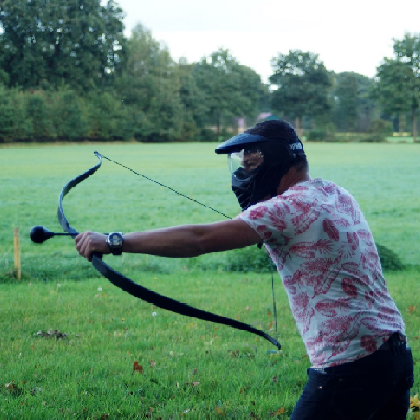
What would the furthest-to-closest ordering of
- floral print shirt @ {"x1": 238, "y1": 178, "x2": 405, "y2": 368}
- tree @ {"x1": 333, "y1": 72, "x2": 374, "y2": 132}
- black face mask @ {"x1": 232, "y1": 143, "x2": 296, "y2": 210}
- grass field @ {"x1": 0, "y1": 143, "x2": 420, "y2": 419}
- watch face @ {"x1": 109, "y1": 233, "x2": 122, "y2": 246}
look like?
tree @ {"x1": 333, "y1": 72, "x2": 374, "y2": 132}, grass field @ {"x1": 0, "y1": 143, "x2": 420, "y2": 419}, black face mask @ {"x1": 232, "y1": 143, "x2": 296, "y2": 210}, floral print shirt @ {"x1": 238, "y1": 178, "x2": 405, "y2": 368}, watch face @ {"x1": 109, "y1": 233, "x2": 122, "y2": 246}

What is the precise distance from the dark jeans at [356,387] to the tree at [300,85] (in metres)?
115

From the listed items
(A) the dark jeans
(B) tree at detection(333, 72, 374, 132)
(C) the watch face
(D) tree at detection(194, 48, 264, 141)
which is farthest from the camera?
(B) tree at detection(333, 72, 374, 132)

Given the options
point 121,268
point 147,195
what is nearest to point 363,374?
point 121,268

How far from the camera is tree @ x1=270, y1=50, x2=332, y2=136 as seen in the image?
4601 inches

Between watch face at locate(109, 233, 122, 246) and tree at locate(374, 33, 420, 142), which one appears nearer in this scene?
watch face at locate(109, 233, 122, 246)

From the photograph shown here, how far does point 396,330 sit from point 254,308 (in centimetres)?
589

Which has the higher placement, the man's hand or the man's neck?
the man's neck

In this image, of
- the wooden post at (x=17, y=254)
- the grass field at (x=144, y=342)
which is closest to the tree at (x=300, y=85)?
the grass field at (x=144, y=342)

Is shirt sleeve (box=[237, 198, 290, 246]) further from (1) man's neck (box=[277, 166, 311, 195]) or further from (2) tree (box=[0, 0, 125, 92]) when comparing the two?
(2) tree (box=[0, 0, 125, 92])

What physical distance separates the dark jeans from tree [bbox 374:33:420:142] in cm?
10938

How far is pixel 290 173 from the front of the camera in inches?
110

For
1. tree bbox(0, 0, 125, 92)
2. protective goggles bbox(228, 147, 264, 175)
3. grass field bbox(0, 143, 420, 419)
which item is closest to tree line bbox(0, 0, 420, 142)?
tree bbox(0, 0, 125, 92)

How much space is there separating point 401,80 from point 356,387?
116 meters

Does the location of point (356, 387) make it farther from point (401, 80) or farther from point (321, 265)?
point (401, 80)
